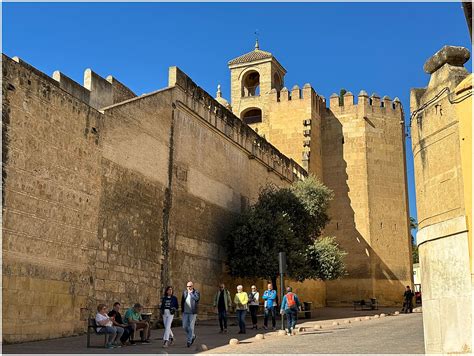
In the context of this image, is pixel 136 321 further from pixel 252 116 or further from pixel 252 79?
pixel 252 79

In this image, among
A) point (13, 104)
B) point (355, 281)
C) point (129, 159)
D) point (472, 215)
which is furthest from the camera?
point (355, 281)

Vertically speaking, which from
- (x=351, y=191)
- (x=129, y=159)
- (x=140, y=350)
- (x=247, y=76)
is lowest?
(x=140, y=350)

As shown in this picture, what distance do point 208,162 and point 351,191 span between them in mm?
13917

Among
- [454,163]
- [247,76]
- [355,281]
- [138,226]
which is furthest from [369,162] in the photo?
[454,163]

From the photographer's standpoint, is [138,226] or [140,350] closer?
[140,350]

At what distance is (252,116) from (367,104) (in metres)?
8.06

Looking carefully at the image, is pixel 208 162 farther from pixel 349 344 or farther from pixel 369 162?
pixel 369 162

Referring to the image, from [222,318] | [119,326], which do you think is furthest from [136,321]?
[222,318]

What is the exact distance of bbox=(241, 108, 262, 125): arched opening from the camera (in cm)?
3841

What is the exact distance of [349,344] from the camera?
11.0 m

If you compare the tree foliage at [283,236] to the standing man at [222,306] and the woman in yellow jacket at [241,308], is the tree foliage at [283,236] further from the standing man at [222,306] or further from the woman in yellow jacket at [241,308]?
the woman in yellow jacket at [241,308]

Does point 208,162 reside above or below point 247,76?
below

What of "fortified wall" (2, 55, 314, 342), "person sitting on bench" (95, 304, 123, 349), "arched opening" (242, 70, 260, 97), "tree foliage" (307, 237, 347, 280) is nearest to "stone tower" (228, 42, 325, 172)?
"arched opening" (242, 70, 260, 97)

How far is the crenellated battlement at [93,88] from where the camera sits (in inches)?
653
